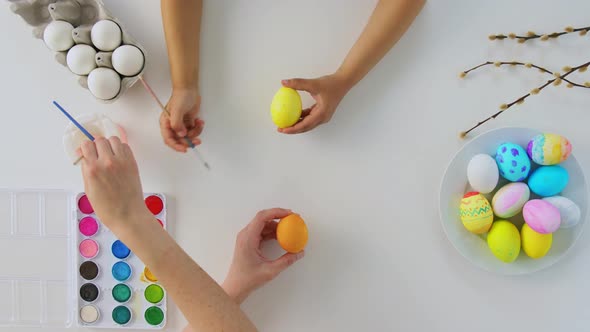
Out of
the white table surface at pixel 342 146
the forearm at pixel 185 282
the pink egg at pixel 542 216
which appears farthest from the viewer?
the white table surface at pixel 342 146

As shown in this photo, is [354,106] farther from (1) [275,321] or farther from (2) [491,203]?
(1) [275,321]

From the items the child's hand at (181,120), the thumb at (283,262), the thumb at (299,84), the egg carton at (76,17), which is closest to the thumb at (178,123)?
the child's hand at (181,120)

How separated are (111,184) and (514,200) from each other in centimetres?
76

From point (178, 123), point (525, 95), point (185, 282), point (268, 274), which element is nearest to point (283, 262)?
point (268, 274)

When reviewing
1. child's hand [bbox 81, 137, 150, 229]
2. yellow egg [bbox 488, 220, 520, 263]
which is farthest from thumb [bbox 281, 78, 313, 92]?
yellow egg [bbox 488, 220, 520, 263]

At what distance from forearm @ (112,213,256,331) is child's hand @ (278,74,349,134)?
13.1 inches

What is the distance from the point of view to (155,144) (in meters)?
1.04

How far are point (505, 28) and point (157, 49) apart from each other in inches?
29.2

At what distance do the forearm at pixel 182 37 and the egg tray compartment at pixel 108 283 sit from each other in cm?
26

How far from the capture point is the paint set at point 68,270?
104 centimetres

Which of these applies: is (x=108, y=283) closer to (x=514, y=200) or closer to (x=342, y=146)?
(x=342, y=146)

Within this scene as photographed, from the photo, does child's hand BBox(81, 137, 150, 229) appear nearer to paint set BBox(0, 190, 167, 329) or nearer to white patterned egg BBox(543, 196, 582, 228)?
paint set BBox(0, 190, 167, 329)

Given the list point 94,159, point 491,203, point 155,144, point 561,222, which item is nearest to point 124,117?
point 155,144

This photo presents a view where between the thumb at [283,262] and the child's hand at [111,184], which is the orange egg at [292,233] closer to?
the thumb at [283,262]
